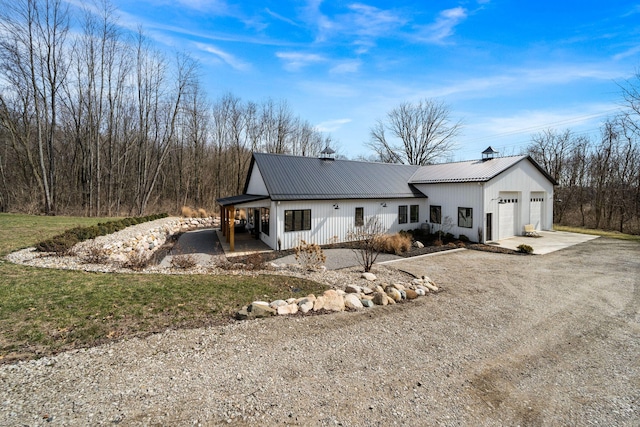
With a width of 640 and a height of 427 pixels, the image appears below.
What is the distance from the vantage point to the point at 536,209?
1911cm

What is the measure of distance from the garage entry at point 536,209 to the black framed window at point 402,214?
7995 millimetres

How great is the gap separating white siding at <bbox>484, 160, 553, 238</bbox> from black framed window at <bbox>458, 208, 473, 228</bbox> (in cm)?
88

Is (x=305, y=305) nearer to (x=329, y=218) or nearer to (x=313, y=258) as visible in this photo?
(x=313, y=258)

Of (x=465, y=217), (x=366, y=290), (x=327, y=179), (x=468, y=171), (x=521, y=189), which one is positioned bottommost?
(x=366, y=290)

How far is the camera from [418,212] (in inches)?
742

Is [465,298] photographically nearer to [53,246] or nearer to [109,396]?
[109,396]

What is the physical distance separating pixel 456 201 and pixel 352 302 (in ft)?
41.7

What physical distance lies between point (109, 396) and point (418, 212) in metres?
17.9

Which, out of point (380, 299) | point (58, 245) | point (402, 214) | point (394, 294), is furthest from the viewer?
point (402, 214)

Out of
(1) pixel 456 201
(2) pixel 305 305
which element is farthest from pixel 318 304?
(1) pixel 456 201

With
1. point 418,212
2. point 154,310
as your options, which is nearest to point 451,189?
point 418,212

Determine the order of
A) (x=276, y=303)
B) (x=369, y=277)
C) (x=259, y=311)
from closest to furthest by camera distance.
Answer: (x=259, y=311), (x=276, y=303), (x=369, y=277)

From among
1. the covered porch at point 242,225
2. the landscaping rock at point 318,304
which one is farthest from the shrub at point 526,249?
the covered porch at point 242,225

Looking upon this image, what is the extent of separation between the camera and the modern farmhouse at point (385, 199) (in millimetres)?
14414
